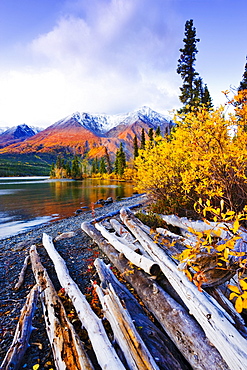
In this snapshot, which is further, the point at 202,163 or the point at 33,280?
the point at 33,280

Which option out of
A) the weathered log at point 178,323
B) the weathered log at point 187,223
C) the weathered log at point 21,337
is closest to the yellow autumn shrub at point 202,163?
the weathered log at point 187,223

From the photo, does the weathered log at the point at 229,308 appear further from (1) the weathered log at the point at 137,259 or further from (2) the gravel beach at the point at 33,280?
(2) the gravel beach at the point at 33,280

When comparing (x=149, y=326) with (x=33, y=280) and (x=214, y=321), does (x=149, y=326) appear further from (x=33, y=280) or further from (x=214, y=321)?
(x=33, y=280)

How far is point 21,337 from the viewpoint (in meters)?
3.41

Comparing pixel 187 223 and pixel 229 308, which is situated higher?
pixel 187 223

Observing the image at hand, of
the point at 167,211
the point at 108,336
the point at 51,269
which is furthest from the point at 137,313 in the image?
the point at 167,211

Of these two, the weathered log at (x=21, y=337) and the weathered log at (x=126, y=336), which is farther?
the weathered log at (x=21, y=337)

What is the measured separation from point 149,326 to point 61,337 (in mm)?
1515

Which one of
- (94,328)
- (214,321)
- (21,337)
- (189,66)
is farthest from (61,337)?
(189,66)

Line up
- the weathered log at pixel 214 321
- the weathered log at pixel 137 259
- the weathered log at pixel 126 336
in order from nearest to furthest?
the weathered log at pixel 214 321 → the weathered log at pixel 126 336 → the weathered log at pixel 137 259

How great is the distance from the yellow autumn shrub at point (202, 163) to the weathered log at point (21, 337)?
441 centimetres

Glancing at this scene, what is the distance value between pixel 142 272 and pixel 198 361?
2.22 m

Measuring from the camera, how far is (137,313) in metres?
3.93

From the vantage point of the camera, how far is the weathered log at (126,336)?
267 centimetres
